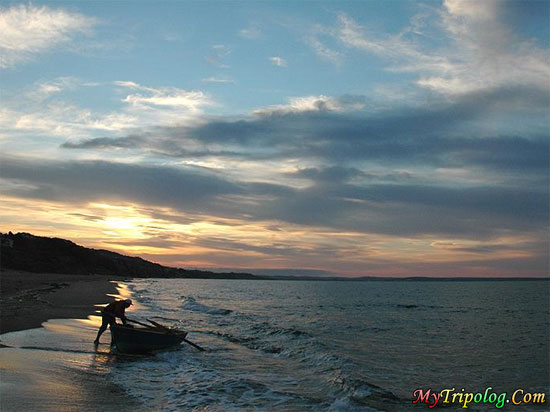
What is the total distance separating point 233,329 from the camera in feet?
95.3

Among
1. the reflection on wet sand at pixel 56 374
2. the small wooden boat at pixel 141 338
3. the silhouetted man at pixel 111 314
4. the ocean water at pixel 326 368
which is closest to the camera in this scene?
the reflection on wet sand at pixel 56 374

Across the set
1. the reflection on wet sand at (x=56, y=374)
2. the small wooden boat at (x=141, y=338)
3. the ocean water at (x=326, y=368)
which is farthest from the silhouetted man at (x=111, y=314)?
the ocean water at (x=326, y=368)

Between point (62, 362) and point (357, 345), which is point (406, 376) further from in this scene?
point (62, 362)

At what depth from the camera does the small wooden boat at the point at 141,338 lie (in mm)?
17391

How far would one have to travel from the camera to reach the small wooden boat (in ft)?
57.1

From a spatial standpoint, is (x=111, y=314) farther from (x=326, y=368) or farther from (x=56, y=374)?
(x=326, y=368)

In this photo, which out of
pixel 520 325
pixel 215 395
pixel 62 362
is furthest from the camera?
pixel 520 325

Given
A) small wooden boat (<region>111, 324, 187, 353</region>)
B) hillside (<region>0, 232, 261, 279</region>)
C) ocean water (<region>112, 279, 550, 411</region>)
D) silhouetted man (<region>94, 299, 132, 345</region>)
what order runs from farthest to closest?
1. hillside (<region>0, 232, 261, 279</region>)
2. silhouetted man (<region>94, 299, 132, 345</region>)
3. small wooden boat (<region>111, 324, 187, 353</region>)
4. ocean water (<region>112, 279, 550, 411</region>)

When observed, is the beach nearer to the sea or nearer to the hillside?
the sea

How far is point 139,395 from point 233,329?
57.9 feet

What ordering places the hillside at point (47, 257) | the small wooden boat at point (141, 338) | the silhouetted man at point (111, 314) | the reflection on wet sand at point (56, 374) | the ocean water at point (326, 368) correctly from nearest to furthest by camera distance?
the reflection on wet sand at point (56, 374) → the ocean water at point (326, 368) → the small wooden boat at point (141, 338) → the silhouetted man at point (111, 314) → the hillside at point (47, 257)

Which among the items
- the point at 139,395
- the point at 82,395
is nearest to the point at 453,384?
the point at 139,395

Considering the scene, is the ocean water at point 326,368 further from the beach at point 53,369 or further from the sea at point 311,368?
the beach at point 53,369

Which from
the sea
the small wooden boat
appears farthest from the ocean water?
the small wooden boat
